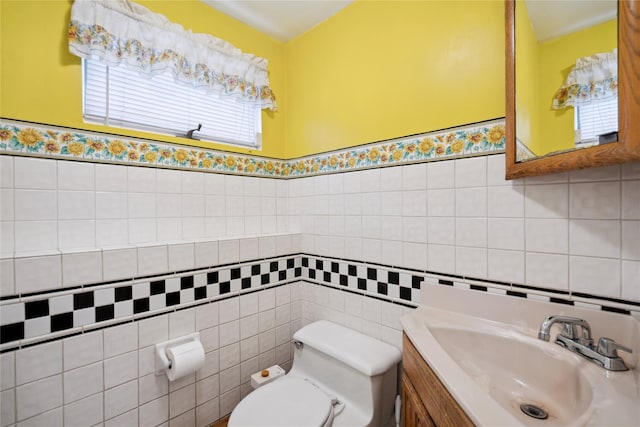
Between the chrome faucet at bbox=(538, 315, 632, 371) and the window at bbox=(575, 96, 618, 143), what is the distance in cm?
56

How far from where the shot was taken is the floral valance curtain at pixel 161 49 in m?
1.22

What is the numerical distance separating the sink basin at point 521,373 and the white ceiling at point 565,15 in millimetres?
998

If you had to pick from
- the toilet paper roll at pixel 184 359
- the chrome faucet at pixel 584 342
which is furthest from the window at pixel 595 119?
the toilet paper roll at pixel 184 359

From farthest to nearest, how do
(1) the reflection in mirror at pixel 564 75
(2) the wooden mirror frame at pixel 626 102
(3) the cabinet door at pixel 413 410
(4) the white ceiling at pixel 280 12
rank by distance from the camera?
1. (4) the white ceiling at pixel 280 12
2. (3) the cabinet door at pixel 413 410
3. (1) the reflection in mirror at pixel 564 75
4. (2) the wooden mirror frame at pixel 626 102

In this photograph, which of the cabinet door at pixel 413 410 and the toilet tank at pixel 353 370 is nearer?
the cabinet door at pixel 413 410

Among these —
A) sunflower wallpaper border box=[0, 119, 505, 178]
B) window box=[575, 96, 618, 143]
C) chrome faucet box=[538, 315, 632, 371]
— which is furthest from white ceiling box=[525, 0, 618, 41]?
chrome faucet box=[538, 315, 632, 371]

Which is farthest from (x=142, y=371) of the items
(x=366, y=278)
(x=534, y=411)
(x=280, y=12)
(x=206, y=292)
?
(x=280, y=12)

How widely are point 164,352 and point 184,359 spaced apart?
107 mm

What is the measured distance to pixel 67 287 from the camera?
42.5 inches

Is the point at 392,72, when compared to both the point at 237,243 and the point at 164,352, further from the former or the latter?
the point at 164,352

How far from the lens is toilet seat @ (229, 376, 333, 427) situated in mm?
1099

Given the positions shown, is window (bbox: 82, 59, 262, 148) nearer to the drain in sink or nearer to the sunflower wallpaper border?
the sunflower wallpaper border

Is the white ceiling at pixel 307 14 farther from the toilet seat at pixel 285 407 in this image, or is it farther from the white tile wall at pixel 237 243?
the toilet seat at pixel 285 407

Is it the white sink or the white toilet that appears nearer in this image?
the white sink
